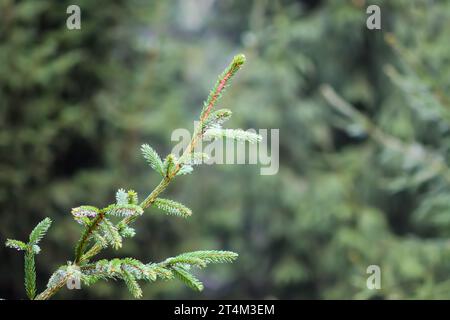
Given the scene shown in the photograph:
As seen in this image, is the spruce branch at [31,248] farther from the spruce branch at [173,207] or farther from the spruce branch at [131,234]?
the spruce branch at [173,207]

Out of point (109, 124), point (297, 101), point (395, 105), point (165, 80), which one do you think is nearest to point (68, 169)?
point (109, 124)

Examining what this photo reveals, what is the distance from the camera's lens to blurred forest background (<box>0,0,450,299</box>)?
15.7ft

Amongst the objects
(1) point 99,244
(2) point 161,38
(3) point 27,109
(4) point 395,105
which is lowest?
(1) point 99,244

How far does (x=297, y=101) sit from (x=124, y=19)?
10.1 ft

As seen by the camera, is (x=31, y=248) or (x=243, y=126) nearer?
(x=31, y=248)

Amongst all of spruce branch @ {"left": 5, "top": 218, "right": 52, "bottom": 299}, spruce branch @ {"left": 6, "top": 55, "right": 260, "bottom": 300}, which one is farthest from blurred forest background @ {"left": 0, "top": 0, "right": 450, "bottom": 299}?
spruce branch @ {"left": 5, "top": 218, "right": 52, "bottom": 299}

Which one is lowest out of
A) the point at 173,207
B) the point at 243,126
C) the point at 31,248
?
the point at 31,248

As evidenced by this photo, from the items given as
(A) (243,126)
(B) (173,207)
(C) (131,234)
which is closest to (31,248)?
(C) (131,234)

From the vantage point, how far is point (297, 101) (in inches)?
287

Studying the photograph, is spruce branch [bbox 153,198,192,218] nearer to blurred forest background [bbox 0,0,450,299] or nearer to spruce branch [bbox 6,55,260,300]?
spruce branch [bbox 6,55,260,300]

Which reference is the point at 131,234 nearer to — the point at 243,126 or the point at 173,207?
the point at 173,207

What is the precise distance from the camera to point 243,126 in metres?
7.26

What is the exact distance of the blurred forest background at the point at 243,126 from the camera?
4797 mm
